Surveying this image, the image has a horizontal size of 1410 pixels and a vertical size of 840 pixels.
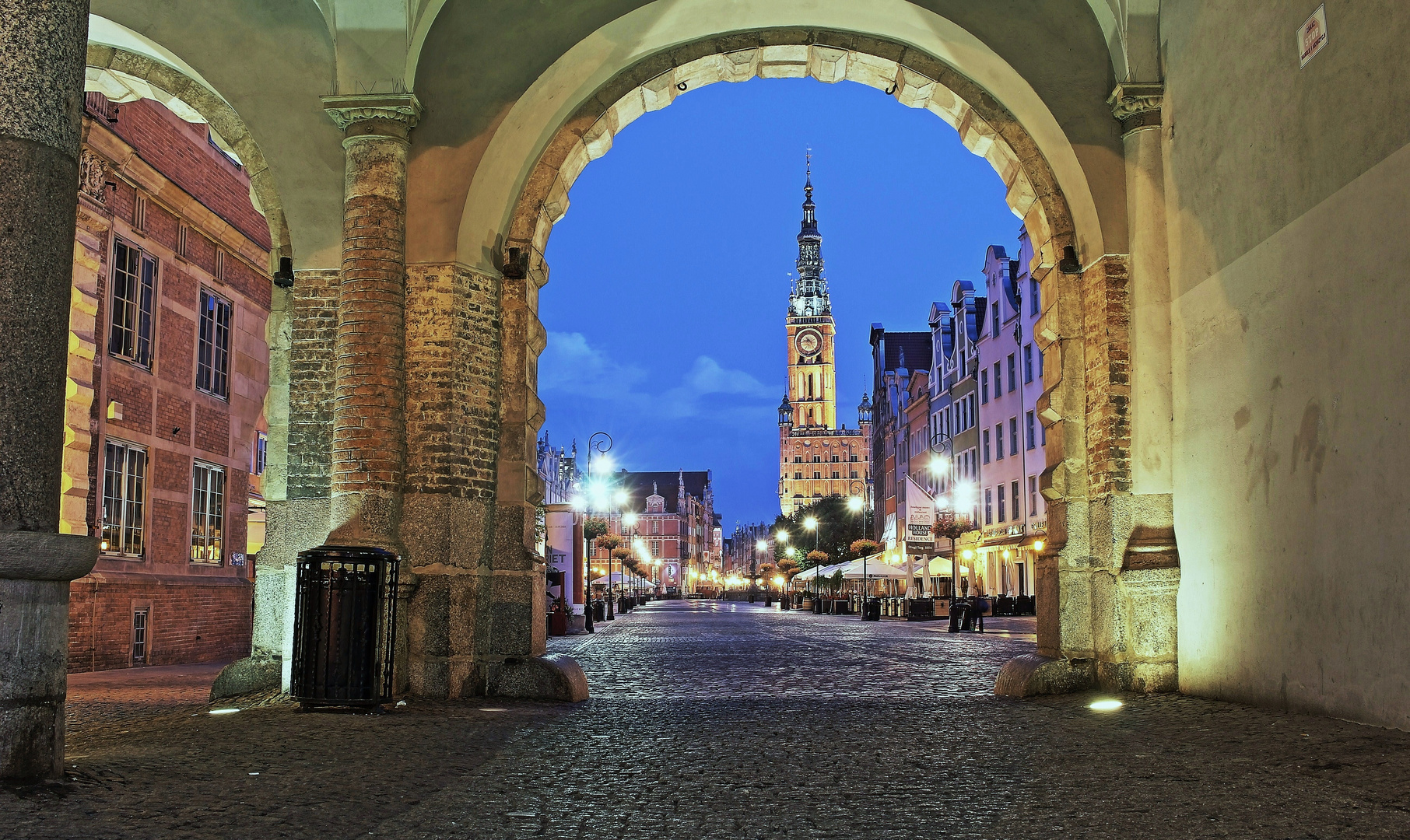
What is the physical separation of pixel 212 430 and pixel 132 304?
323cm

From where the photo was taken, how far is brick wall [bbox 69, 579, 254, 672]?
16.2 meters

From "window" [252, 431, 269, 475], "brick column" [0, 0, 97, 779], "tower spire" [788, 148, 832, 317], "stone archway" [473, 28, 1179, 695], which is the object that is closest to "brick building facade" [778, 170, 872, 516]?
"tower spire" [788, 148, 832, 317]

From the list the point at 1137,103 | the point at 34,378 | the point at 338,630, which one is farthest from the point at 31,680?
the point at 1137,103

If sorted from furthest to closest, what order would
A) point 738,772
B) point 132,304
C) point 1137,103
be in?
point 132,304 < point 1137,103 < point 738,772

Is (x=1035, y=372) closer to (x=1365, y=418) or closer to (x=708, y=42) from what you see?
(x=708, y=42)

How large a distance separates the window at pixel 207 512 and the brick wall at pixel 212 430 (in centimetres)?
30

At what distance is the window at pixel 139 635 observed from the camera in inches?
685

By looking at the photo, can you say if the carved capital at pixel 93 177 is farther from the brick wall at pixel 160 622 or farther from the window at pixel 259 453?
the window at pixel 259 453

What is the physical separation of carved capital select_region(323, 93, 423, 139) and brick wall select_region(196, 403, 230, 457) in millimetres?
10126

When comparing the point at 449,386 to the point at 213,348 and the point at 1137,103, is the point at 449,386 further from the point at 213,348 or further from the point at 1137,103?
the point at 213,348

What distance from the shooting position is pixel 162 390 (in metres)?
18.6

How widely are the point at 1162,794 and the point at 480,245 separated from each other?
8067 millimetres

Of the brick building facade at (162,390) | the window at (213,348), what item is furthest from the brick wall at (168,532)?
the window at (213,348)

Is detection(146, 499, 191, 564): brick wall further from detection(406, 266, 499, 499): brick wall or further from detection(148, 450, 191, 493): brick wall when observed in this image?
detection(406, 266, 499, 499): brick wall
